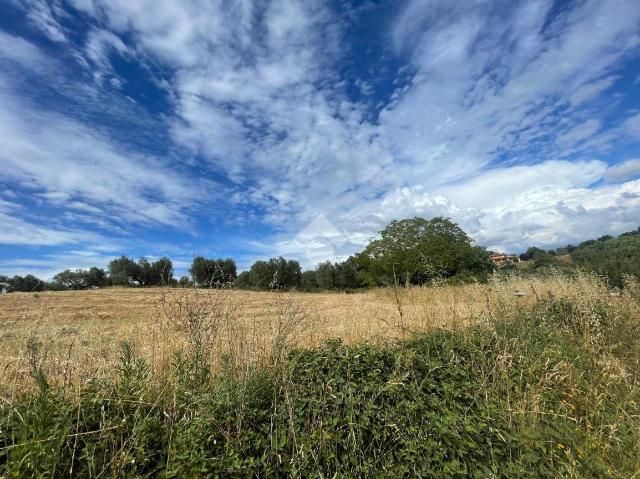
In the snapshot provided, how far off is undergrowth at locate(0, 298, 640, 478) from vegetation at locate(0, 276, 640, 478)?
2cm

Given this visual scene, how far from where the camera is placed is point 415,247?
29.7 m

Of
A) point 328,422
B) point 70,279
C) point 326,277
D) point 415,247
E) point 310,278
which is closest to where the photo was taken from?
point 328,422

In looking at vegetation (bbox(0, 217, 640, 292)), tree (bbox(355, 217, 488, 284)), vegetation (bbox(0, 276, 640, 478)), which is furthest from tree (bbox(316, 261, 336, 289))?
vegetation (bbox(0, 276, 640, 478))

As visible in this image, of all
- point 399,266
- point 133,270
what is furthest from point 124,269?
point 399,266

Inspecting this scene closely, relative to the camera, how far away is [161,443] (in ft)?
8.93

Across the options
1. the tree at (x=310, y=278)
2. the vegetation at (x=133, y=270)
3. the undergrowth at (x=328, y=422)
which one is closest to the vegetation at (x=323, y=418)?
the undergrowth at (x=328, y=422)

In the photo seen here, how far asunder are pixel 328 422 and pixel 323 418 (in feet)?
0.25

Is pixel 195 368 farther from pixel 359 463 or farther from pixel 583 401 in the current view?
pixel 583 401

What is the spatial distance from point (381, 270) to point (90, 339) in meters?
29.9

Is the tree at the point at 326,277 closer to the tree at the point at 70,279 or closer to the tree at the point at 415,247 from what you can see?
the tree at the point at 415,247

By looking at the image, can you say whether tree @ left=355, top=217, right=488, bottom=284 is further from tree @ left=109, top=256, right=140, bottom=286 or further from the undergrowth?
tree @ left=109, top=256, right=140, bottom=286

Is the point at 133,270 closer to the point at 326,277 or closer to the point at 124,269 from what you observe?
the point at 124,269

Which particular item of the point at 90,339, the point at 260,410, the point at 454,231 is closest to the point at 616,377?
the point at 260,410

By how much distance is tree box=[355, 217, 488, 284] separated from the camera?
92.9 ft
